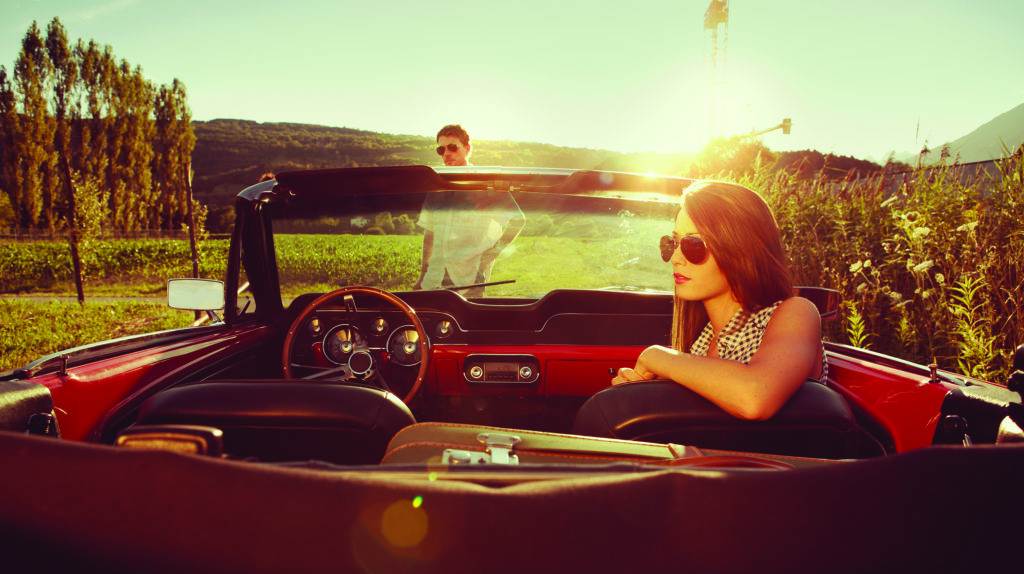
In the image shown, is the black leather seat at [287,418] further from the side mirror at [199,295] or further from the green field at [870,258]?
the green field at [870,258]

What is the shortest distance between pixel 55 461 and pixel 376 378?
8.12ft

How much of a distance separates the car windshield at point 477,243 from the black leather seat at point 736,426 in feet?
5.99

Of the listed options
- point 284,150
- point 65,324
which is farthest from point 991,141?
point 284,150

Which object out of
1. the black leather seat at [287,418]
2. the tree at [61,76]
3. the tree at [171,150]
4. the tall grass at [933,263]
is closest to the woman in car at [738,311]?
the black leather seat at [287,418]

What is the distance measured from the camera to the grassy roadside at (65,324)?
10461mm

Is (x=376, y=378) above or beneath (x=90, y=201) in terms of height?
beneath

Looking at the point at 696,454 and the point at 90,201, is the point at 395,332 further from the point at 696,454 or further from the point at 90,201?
the point at 90,201

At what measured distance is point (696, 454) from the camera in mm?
1254

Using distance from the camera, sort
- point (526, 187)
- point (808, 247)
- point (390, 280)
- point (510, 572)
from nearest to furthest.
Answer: point (510, 572) → point (526, 187) → point (390, 280) → point (808, 247)

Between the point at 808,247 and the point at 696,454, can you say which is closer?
the point at 696,454

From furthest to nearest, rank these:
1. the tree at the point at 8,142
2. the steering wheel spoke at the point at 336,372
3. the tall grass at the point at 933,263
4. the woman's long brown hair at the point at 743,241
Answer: the tree at the point at 8,142 → the tall grass at the point at 933,263 → the steering wheel spoke at the point at 336,372 → the woman's long brown hair at the point at 743,241

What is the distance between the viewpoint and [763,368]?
1546 millimetres

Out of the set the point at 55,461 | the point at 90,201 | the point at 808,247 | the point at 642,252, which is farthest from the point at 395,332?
the point at 90,201

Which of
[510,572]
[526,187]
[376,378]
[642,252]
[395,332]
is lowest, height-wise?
[376,378]
